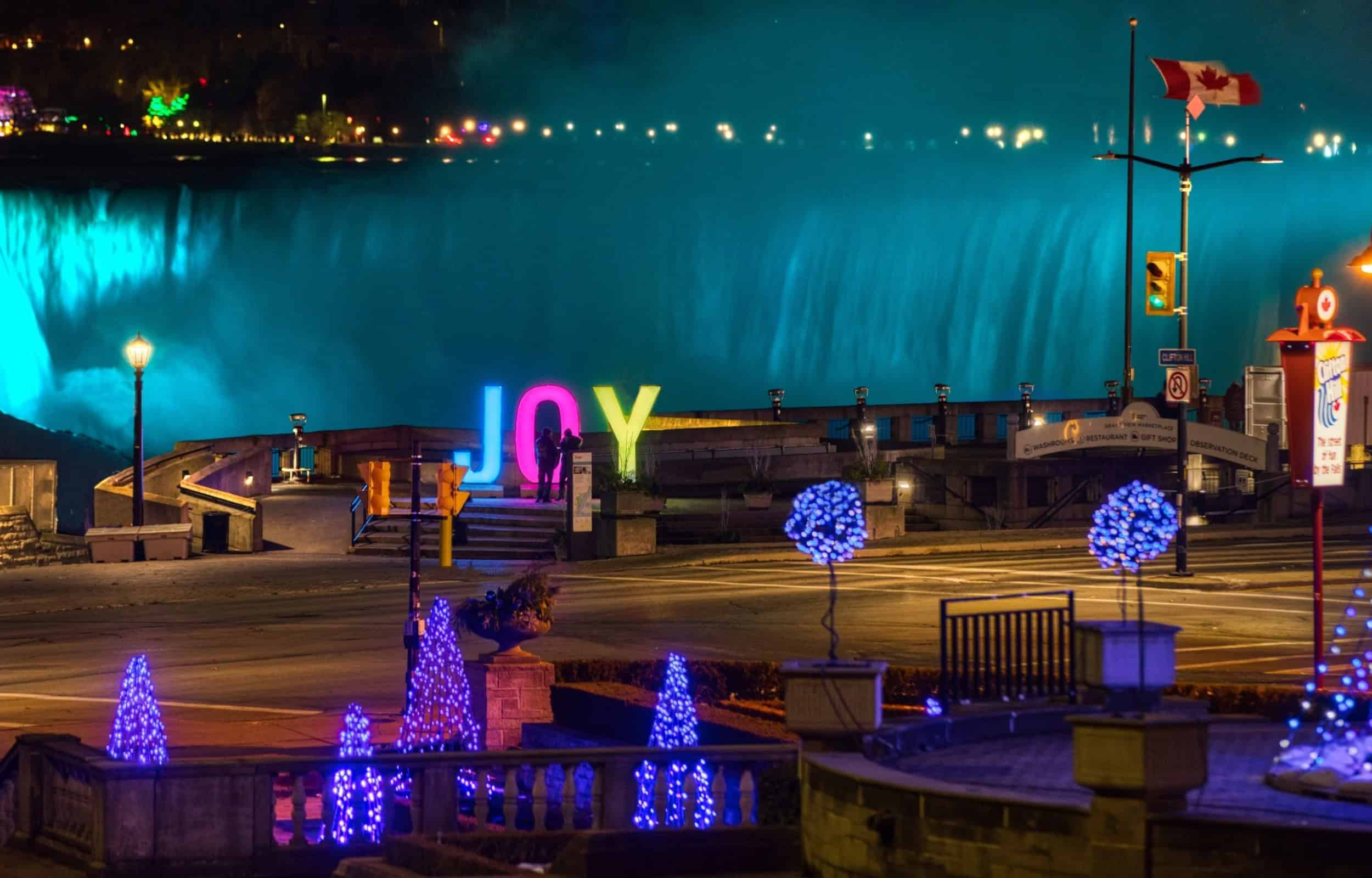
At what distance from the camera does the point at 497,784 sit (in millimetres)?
13539

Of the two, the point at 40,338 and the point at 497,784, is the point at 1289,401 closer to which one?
the point at 497,784

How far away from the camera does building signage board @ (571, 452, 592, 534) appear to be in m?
35.8

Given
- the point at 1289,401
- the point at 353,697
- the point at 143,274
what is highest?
the point at 143,274

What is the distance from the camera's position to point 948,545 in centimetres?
3738

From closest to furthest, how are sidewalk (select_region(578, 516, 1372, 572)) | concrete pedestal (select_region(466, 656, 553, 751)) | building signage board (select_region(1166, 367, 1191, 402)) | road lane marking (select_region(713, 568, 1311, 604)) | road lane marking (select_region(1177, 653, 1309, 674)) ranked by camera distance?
concrete pedestal (select_region(466, 656, 553, 751))
road lane marking (select_region(1177, 653, 1309, 674))
road lane marking (select_region(713, 568, 1311, 604))
building signage board (select_region(1166, 367, 1191, 402))
sidewalk (select_region(578, 516, 1372, 572))

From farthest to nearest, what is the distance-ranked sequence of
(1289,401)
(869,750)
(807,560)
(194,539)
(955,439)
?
(955,439) < (194,539) < (807,560) < (1289,401) < (869,750)

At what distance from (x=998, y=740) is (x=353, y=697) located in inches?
367

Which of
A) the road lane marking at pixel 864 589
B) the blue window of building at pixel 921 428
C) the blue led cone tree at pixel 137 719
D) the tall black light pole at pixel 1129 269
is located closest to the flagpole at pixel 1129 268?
the tall black light pole at pixel 1129 269

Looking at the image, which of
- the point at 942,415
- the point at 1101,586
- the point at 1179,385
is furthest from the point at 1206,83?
the point at 942,415

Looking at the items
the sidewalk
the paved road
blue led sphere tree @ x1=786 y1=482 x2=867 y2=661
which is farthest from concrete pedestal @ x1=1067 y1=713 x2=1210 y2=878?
the sidewalk

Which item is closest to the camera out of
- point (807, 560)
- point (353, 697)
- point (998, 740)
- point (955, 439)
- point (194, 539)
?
point (998, 740)

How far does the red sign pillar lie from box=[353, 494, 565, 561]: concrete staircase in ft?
72.8

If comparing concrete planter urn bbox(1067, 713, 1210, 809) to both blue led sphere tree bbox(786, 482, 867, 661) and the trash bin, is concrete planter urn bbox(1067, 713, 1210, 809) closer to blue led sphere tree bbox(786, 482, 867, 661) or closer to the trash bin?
blue led sphere tree bbox(786, 482, 867, 661)

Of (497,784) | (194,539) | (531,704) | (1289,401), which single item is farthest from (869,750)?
(194,539)
